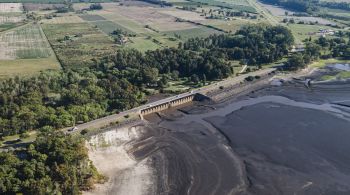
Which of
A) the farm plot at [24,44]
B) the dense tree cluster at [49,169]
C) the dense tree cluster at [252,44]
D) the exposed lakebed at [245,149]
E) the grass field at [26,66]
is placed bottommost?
the exposed lakebed at [245,149]

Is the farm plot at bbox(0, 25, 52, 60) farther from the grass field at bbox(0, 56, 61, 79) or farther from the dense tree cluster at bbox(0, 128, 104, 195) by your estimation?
the dense tree cluster at bbox(0, 128, 104, 195)

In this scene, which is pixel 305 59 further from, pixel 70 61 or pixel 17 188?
pixel 17 188

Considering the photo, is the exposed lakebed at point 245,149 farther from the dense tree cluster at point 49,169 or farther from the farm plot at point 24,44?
the farm plot at point 24,44

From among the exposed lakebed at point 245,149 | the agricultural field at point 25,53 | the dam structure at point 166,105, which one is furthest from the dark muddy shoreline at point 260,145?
the agricultural field at point 25,53

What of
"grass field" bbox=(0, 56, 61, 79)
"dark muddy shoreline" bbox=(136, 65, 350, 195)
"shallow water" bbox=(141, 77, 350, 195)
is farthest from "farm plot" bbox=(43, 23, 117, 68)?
"shallow water" bbox=(141, 77, 350, 195)

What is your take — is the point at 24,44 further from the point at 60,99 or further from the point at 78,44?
the point at 60,99
